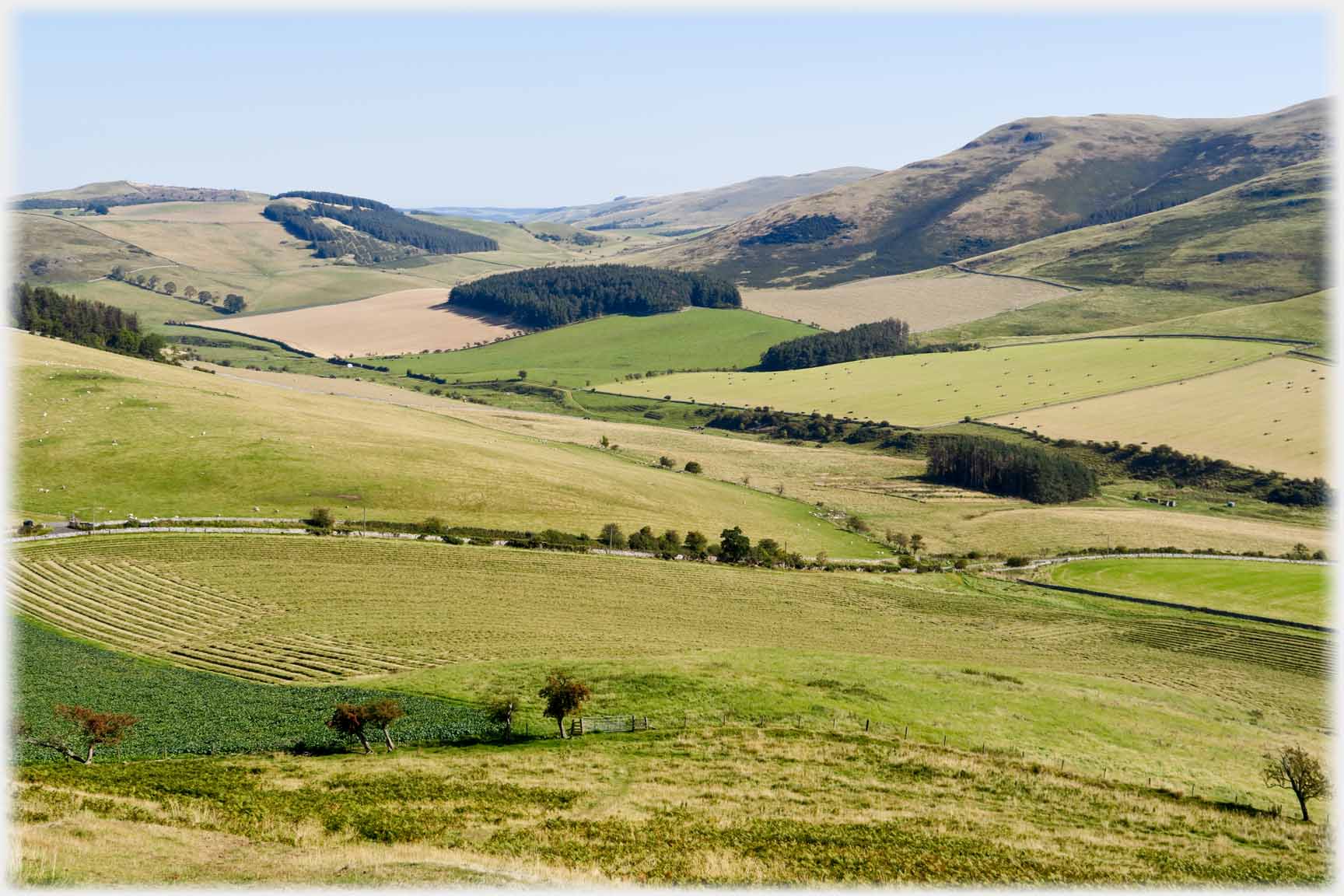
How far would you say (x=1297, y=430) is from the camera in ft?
514

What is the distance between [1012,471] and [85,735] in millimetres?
141064

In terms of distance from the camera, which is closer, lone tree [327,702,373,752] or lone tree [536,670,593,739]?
lone tree [327,702,373,752]

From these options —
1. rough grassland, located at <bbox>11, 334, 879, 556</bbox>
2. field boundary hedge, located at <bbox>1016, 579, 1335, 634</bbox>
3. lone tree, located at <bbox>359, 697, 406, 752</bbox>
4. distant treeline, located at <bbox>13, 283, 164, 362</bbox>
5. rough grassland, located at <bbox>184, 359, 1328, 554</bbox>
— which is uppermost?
distant treeline, located at <bbox>13, 283, 164, 362</bbox>

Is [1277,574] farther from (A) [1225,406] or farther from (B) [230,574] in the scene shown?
(B) [230,574]

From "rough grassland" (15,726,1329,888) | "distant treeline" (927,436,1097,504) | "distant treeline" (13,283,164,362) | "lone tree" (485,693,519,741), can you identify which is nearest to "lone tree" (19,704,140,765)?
"rough grassland" (15,726,1329,888)

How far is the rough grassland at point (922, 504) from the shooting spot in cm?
12500

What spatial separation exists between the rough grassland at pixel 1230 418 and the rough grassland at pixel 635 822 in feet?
418

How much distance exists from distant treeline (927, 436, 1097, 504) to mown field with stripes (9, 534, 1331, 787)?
5806 centimetres

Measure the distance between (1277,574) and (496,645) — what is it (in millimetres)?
86237

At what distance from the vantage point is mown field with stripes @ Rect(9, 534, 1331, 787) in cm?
5853

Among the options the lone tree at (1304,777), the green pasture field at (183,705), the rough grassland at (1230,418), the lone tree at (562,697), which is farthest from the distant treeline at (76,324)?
the lone tree at (1304,777)

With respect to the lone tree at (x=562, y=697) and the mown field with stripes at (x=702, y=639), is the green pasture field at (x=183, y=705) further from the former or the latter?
the lone tree at (x=562, y=697)

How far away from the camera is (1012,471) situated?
158 metres

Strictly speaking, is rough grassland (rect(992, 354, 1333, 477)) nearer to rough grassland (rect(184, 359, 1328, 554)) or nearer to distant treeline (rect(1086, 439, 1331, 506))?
distant treeline (rect(1086, 439, 1331, 506))
